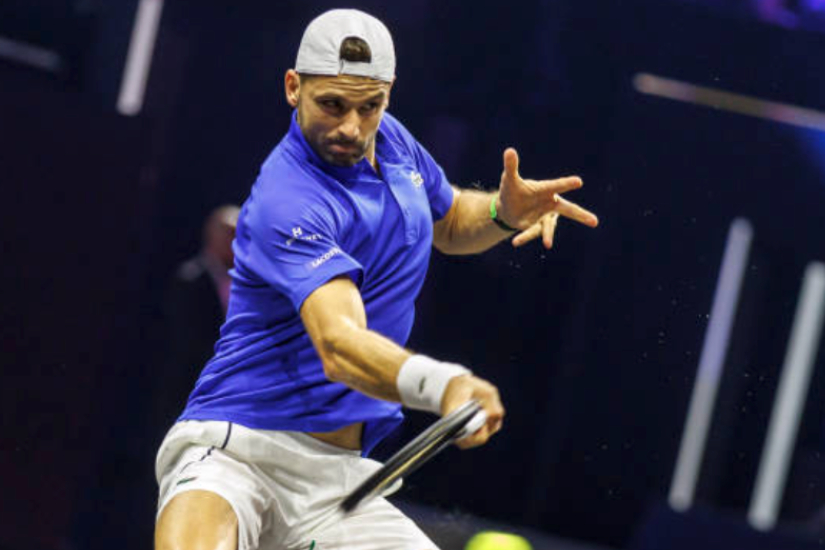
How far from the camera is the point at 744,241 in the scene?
7.28 m

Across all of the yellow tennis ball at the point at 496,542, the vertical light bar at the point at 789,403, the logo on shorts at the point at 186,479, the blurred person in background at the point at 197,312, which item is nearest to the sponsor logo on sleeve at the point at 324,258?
the logo on shorts at the point at 186,479

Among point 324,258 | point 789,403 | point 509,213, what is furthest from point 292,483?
point 789,403

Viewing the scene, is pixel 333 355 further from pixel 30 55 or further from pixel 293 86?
pixel 30 55

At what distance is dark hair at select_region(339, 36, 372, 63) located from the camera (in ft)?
11.7

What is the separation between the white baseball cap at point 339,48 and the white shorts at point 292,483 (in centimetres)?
81

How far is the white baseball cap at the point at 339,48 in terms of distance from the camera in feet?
11.7

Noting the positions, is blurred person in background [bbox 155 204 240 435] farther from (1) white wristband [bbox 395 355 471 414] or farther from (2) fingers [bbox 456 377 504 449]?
(2) fingers [bbox 456 377 504 449]

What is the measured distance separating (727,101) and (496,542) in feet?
6.96

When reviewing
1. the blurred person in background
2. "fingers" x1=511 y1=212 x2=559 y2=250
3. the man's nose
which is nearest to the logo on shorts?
the man's nose

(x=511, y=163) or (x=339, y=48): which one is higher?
(x=339, y=48)

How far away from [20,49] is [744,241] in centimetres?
322

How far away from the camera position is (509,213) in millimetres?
4039

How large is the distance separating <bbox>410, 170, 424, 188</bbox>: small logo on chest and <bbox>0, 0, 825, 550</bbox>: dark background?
2367 mm

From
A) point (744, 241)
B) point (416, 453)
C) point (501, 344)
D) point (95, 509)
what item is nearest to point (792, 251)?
point (744, 241)
